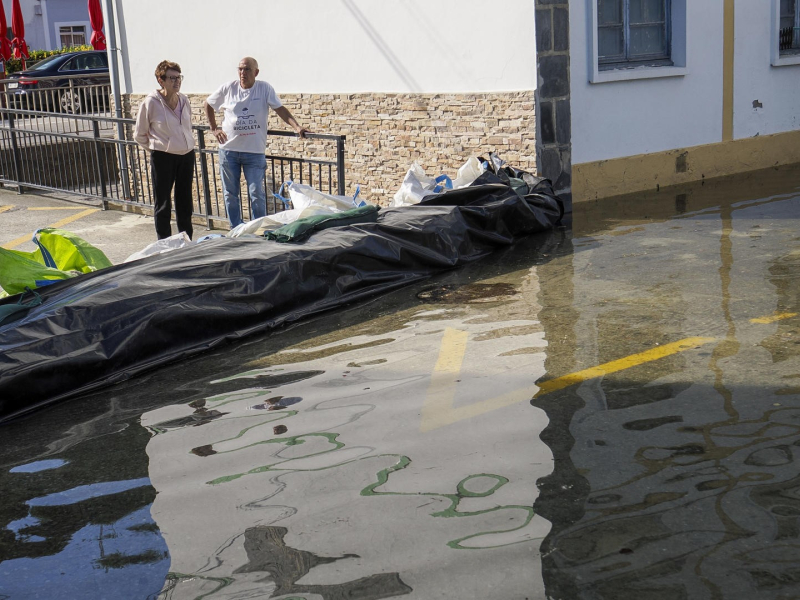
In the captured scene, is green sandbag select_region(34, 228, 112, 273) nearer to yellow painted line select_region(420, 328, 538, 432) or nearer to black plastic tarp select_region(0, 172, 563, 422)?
black plastic tarp select_region(0, 172, 563, 422)

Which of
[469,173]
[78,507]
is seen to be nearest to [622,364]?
[78,507]

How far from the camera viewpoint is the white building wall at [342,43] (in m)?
9.53

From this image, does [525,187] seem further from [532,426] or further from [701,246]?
[532,426]

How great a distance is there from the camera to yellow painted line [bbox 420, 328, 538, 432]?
4.33 m

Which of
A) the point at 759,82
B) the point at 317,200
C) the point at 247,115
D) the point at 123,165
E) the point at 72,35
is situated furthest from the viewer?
the point at 72,35

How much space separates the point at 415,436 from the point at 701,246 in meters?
4.49

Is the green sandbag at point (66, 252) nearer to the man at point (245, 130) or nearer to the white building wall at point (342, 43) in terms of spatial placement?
the man at point (245, 130)

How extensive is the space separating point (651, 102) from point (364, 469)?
7.98 m

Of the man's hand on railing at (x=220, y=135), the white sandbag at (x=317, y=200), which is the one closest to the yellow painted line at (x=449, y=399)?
the white sandbag at (x=317, y=200)

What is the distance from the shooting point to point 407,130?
1052 centimetres

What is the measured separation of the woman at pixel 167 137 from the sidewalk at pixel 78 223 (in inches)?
28.9

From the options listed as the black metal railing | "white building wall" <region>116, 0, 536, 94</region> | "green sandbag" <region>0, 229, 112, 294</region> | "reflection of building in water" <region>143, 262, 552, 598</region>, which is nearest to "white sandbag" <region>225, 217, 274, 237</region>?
"green sandbag" <region>0, 229, 112, 294</region>

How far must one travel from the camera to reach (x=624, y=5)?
10430mm

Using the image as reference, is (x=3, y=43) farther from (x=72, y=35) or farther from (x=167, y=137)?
(x=167, y=137)
